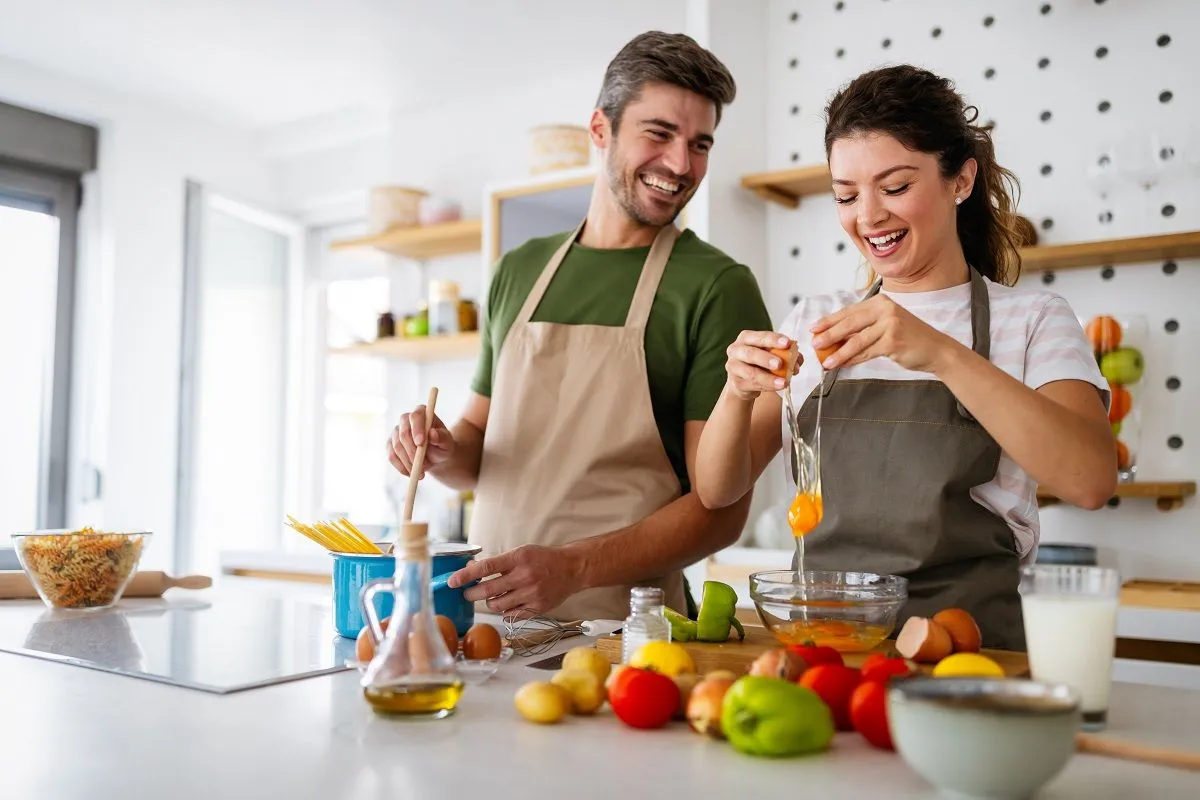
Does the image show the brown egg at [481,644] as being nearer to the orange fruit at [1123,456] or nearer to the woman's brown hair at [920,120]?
the woman's brown hair at [920,120]

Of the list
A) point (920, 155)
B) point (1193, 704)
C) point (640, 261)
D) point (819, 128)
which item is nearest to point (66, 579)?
point (640, 261)

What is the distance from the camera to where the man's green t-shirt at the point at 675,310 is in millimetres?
1818

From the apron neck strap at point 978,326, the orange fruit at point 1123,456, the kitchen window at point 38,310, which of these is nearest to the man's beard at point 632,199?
the apron neck strap at point 978,326

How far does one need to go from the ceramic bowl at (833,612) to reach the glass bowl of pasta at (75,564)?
108 cm

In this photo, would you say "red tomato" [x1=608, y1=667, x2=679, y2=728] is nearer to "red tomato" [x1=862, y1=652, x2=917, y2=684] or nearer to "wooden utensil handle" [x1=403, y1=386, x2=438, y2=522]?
"red tomato" [x1=862, y1=652, x2=917, y2=684]

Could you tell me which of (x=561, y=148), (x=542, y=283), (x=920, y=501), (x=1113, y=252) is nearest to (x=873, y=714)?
(x=920, y=501)

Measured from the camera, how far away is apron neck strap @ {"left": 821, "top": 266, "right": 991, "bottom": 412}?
1.50 meters

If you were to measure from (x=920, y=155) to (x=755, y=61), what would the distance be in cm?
207

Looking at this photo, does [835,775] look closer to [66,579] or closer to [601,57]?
[66,579]

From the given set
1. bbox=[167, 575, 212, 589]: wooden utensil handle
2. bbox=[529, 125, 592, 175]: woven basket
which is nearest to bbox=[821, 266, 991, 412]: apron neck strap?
bbox=[167, 575, 212, 589]: wooden utensil handle

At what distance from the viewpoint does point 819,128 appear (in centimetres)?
337

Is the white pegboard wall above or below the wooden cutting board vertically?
above

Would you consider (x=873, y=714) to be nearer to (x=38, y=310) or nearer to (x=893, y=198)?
(x=893, y=198)

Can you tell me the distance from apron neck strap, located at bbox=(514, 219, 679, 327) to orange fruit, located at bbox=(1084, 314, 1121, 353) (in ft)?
4.54
